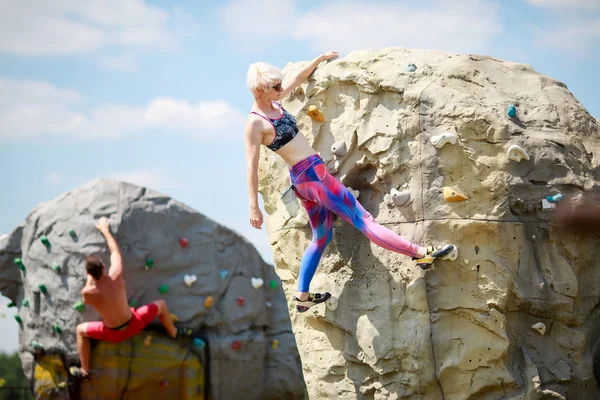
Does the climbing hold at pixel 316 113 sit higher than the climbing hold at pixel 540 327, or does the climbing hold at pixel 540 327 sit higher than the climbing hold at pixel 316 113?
the climbing hold at pixel 316 113

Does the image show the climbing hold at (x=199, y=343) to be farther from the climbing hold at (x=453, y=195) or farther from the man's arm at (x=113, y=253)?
the climbing hold at (x=453, y=195)

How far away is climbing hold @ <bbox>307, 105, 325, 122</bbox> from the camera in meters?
4.95

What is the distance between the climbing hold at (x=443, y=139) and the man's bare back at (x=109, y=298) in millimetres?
3850

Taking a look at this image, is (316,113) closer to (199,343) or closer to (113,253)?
(113,253)

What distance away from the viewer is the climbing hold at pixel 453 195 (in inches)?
174

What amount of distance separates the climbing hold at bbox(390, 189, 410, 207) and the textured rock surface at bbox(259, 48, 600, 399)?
0.04 m

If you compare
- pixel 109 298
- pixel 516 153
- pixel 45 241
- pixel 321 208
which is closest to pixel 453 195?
pixel 516 153

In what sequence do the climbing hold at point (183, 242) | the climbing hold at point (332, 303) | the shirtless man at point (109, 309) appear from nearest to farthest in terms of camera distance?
the climbing hold at point (332, 303), the shirtless man at point (109, 309), the climbing hold at point (183, 242)

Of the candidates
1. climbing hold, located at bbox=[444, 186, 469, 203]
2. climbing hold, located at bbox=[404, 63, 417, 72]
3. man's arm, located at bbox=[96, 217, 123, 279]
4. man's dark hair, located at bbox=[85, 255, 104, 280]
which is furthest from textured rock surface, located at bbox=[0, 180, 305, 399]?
climbing hold, located at bbox=[444, 186, 469, 203]

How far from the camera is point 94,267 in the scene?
7105mm

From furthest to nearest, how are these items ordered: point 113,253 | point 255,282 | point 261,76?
point 255,282 → point 113,253 → point 261,76

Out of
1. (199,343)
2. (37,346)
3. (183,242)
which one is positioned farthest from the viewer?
(183,242)

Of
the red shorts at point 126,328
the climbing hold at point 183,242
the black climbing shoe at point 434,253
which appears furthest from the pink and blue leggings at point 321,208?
the climbing hold at point 183,242

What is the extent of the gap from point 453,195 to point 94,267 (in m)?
3.85
